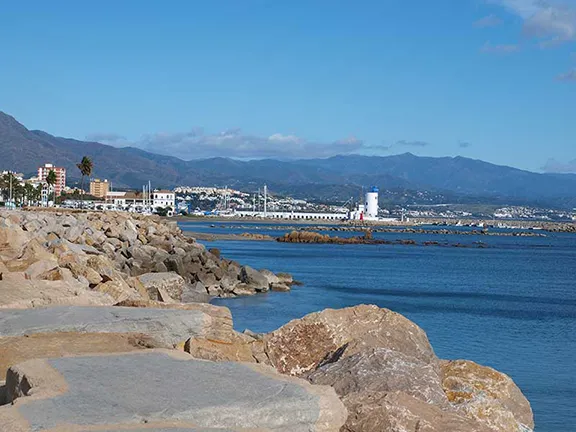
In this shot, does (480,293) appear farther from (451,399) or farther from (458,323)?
(451,399)

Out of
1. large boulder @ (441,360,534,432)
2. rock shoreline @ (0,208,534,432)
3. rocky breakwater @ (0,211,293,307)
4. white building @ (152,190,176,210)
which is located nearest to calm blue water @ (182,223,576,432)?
rocky breakwater @ (0,211,293,307)

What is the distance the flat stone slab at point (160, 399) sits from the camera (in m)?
4.99

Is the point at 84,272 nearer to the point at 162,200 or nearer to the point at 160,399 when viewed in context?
the point at 160,399

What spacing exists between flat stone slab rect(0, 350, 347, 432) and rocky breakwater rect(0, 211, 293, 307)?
15.8 feet

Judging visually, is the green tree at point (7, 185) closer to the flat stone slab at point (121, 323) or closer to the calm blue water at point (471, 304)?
the calm blue water at point (471, 304)

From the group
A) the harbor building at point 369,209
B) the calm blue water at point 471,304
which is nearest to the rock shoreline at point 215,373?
the calm blue water at point 471,304

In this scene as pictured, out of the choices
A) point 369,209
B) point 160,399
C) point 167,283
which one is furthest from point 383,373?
point 369,209

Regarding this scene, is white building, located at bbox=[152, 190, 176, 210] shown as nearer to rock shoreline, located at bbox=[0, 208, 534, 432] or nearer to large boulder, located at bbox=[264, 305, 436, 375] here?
rock shoreline, located at bbox=[0, 208, 534, 432]

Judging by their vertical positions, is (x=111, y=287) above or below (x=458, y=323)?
above

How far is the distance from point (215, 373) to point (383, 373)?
4.82 feet

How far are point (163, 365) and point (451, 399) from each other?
2723 millimetres

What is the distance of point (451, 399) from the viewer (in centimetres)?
757

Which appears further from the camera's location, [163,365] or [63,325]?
[63,325]

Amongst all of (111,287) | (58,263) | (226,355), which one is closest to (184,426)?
(226,355)
